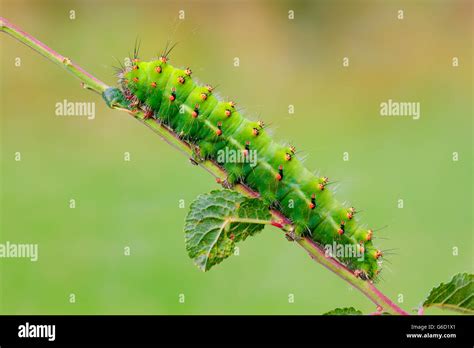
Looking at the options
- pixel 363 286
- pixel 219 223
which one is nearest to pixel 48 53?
pixel 219 223

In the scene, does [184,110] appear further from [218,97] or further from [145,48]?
[145,48]

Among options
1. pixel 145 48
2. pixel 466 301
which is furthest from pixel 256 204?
pixel 145 48

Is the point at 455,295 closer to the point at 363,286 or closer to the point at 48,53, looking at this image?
the point at 363,286

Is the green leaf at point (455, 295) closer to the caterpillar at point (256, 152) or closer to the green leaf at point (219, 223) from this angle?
the green leaf at point (219, 223)

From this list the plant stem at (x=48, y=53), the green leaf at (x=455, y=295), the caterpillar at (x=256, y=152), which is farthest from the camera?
the caterpillar at (x=256, y=152)

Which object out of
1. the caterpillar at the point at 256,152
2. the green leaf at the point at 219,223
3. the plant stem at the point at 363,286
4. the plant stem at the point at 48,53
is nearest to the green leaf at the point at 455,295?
the plant stem at the point at 363,286
